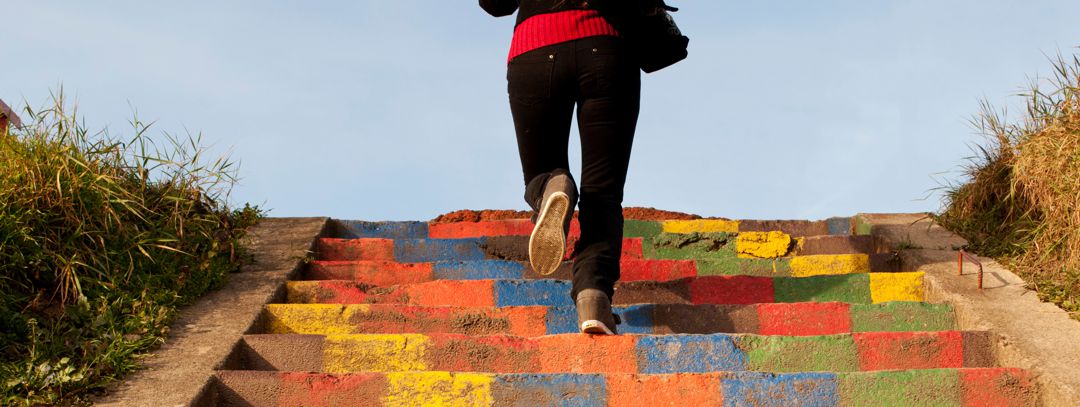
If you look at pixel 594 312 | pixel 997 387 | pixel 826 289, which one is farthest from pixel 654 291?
pixel 997 387

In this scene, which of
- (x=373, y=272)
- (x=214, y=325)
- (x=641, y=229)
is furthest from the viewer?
(x=641, y=229)

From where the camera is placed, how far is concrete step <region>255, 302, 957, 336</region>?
155 inches

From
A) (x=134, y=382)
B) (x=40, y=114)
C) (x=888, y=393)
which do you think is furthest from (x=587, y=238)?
(x=40, y=114)

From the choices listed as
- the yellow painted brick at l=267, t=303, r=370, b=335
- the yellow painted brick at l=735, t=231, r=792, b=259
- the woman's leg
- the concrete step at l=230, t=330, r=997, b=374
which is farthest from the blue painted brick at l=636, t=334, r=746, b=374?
the yellow painted brick at l=735, t=231, r=792, b=259

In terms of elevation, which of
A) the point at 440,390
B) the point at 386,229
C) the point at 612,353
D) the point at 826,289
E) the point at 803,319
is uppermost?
the point at 386,229

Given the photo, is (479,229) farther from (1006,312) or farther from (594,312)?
(1006,312)

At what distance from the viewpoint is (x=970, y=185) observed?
510 cm

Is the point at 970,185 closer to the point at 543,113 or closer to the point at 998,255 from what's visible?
the point at 998,255

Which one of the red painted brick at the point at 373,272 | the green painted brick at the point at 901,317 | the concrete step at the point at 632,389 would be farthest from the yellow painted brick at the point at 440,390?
the green painted brick at the point at 901,317

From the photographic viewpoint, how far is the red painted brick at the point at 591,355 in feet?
11.5

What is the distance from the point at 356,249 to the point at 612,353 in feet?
6.75

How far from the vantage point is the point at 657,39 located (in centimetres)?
364

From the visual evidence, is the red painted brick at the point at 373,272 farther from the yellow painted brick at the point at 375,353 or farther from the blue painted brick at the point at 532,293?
the yellow painted brick at the point at 375,353

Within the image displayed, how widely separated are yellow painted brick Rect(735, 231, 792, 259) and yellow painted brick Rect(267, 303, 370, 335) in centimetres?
204
